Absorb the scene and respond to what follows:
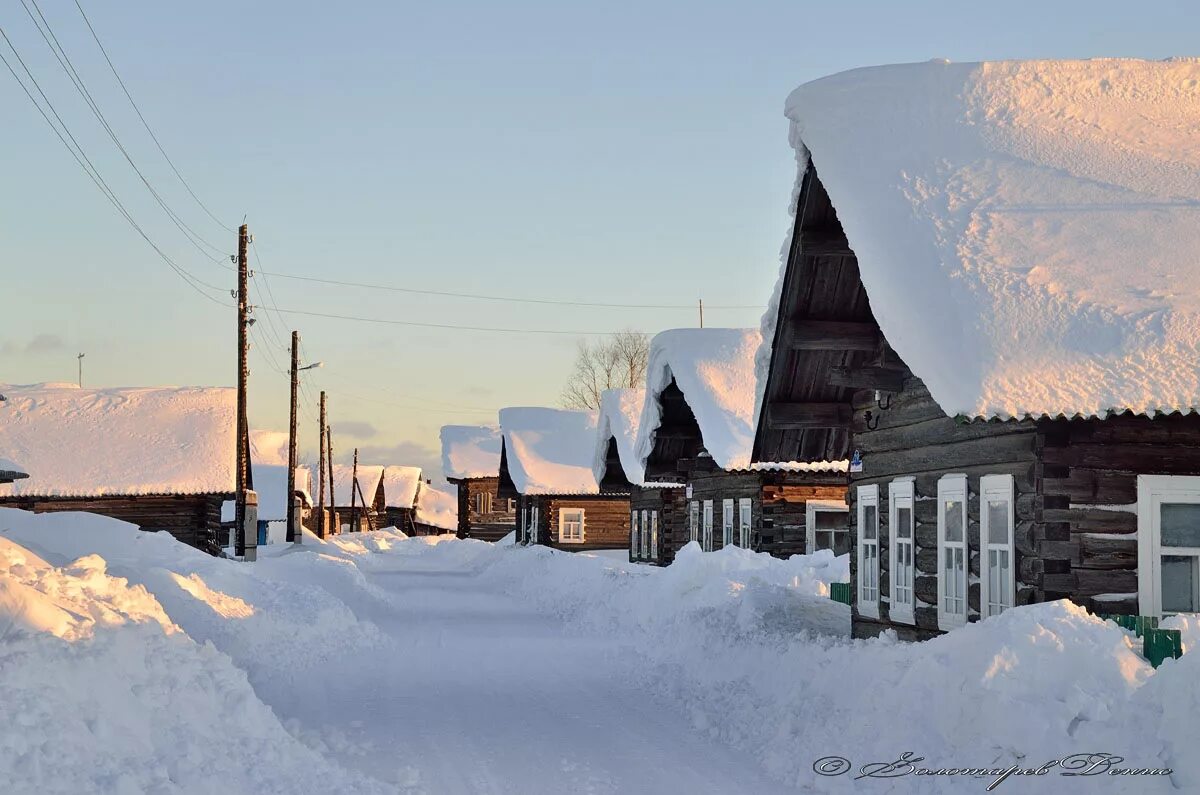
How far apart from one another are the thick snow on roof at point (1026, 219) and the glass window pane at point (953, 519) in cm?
242

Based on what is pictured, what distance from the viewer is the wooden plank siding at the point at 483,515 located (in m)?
86.0

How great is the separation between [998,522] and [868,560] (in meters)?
4.65

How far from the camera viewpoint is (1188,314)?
12.9 m

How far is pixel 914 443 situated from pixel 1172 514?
416 cm

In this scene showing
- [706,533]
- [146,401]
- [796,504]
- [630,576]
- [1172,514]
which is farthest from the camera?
[146,401]

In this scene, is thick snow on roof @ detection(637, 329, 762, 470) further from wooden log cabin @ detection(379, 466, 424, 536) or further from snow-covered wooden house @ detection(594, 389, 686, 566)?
wooden log cabin @ detection(379, 466, 424, 536)

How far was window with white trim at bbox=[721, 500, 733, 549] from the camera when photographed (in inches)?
1409

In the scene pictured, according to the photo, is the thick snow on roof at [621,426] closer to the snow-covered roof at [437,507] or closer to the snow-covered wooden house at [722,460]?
the snow-covered wooden house at [722,460]

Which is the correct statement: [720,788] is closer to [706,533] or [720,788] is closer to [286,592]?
[286,592]

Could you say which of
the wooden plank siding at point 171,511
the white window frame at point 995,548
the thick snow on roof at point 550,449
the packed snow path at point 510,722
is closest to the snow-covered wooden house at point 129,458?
the wooden plank siding at point 171,511

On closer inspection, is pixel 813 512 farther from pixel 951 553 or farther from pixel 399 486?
pixel 399 486

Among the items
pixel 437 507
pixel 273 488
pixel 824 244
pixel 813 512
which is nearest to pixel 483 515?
pixel 273 488

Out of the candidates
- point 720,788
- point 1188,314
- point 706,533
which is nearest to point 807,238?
point 1188,314

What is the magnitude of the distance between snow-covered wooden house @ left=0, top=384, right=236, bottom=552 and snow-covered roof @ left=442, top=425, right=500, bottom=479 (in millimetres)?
41165
